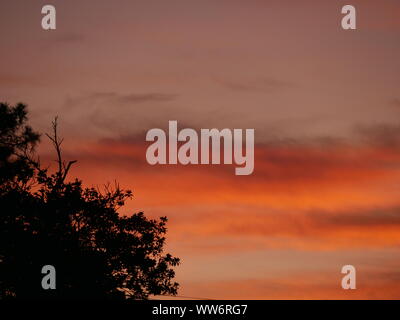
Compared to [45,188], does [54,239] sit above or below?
below

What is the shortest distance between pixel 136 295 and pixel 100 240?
2385mm

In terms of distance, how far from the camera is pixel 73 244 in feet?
97.4

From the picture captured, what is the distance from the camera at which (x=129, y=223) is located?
3008 cm

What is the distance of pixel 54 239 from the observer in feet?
97.3

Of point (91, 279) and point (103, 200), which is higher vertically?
point (103, 200)

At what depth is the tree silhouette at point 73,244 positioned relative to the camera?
29.4m

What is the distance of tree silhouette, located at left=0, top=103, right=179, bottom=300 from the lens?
29.4 metres
